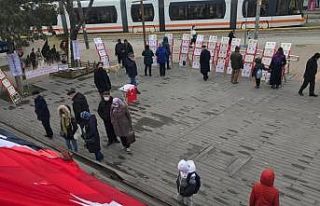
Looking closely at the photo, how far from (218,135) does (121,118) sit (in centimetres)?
277

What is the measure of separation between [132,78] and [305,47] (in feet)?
40.7

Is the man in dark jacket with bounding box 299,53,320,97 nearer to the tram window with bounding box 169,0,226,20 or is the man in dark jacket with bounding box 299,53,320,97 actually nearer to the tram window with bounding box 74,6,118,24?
the tram window with bounding box 169,0,226,20

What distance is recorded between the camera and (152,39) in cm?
1873

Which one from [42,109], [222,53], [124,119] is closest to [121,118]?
[124,119]

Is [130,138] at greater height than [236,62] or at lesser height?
lesser

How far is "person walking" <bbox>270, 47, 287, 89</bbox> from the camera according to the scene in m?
13.5

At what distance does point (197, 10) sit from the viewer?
30.6 meters

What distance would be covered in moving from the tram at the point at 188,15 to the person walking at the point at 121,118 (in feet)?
64.1

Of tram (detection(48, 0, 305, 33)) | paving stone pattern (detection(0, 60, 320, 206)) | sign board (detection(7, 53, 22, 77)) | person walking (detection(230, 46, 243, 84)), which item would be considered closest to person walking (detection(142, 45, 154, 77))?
paving stone pattern (detection(0, 60, 320, 206))

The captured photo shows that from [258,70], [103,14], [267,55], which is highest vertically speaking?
[103,14]

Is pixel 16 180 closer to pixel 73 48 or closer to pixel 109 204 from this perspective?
pixel 109 204

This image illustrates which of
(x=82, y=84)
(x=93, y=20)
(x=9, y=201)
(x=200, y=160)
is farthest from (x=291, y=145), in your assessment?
(x=93, y=20)

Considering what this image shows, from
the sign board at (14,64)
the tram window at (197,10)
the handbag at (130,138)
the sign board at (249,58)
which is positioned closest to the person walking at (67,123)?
the handbag at (130,138)

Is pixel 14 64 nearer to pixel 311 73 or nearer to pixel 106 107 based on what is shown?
pixel 106 107
